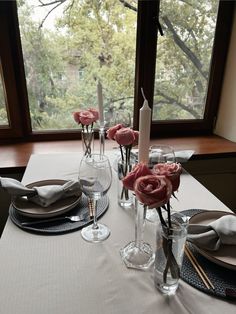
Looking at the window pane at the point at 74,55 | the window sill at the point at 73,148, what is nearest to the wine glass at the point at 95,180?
the window sill at the point at 73,148

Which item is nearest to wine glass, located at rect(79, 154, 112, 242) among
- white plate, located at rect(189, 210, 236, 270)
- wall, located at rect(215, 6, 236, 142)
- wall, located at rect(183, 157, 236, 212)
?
white plate, located at rect(189, 210, 236, 270)

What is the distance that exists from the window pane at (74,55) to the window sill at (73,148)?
0.53 ft

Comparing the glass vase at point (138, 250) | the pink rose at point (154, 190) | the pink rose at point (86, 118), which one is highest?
the pink rose at point (154, 190)

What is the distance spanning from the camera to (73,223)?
0.73m

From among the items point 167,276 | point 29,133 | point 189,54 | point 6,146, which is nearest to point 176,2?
point 189,54

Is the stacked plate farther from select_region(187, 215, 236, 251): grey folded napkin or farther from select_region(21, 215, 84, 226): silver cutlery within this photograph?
select_region(187, 215, 236, 251): grey folded napkin

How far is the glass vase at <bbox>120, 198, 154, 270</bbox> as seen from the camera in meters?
0.60

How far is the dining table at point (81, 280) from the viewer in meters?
0.49

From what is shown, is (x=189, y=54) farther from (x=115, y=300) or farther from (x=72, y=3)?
(x=115, y=300)

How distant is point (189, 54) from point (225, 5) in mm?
336

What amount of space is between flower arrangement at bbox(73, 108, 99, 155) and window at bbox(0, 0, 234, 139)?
68 centimetres

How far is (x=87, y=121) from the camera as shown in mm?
1003

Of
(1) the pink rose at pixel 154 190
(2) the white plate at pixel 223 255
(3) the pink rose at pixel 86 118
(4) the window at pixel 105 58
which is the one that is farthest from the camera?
(4) the window at pixel 105 58

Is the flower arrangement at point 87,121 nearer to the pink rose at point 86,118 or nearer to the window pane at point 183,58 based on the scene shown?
the pink rose at point 86,118
